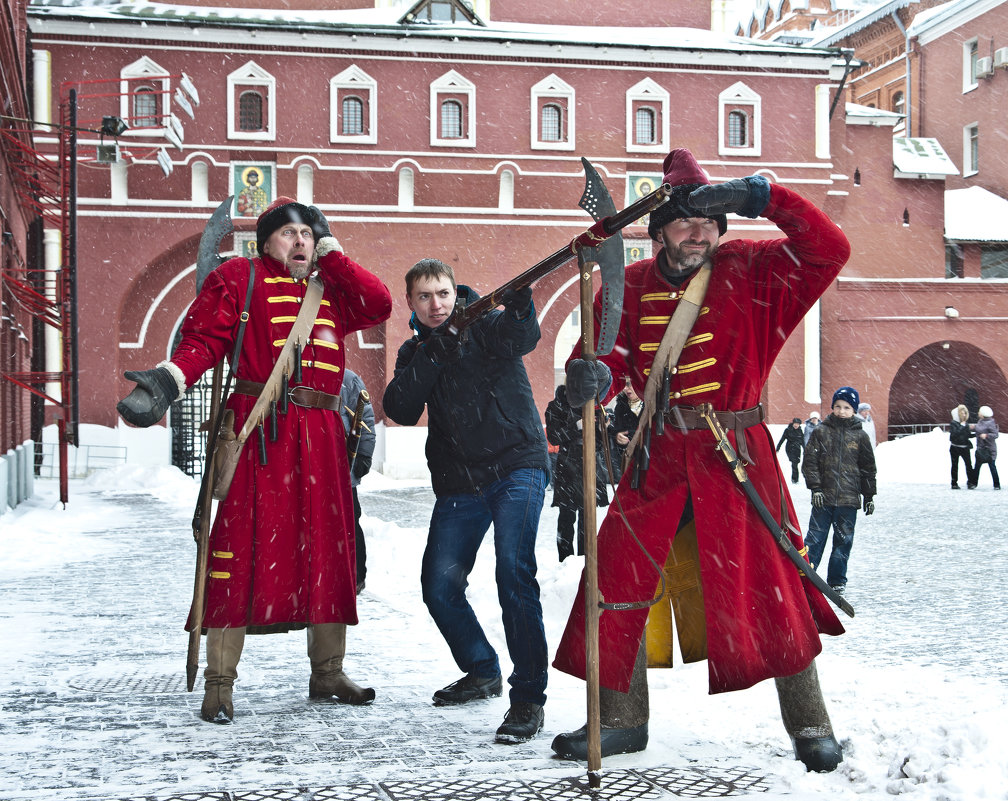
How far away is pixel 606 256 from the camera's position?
140 inches

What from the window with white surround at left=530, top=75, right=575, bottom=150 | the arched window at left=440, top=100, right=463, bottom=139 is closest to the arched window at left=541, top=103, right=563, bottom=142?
the window with white surround at left=530, top=75, right=575, bottom=150

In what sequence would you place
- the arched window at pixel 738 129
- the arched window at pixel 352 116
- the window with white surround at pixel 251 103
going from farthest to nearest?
the arched window at pixel 738 129, the arched window at pixel 352 116, the window with white surround at pixel 251 103

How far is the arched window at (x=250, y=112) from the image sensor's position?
24.5 meters

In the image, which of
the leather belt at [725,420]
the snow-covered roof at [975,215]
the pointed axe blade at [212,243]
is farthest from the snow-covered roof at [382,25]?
the leather belt at [725,420]

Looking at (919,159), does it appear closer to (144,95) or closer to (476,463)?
(144,95)

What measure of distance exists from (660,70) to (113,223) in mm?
12370

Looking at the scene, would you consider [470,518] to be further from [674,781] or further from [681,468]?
[674,781]

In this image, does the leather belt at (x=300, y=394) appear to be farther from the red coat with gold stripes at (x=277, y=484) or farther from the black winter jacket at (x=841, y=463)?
the black winter jacket at (x=841, y=463)

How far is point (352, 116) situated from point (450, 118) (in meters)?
2.12

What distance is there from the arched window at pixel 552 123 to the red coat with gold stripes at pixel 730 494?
22.3 metres

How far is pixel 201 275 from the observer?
187 inches

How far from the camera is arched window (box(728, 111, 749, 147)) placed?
2645 cm

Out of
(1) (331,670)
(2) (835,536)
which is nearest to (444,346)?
(1) (331,670)

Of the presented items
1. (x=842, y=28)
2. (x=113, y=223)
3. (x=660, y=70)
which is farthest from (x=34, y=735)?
(x=842, y=28)
